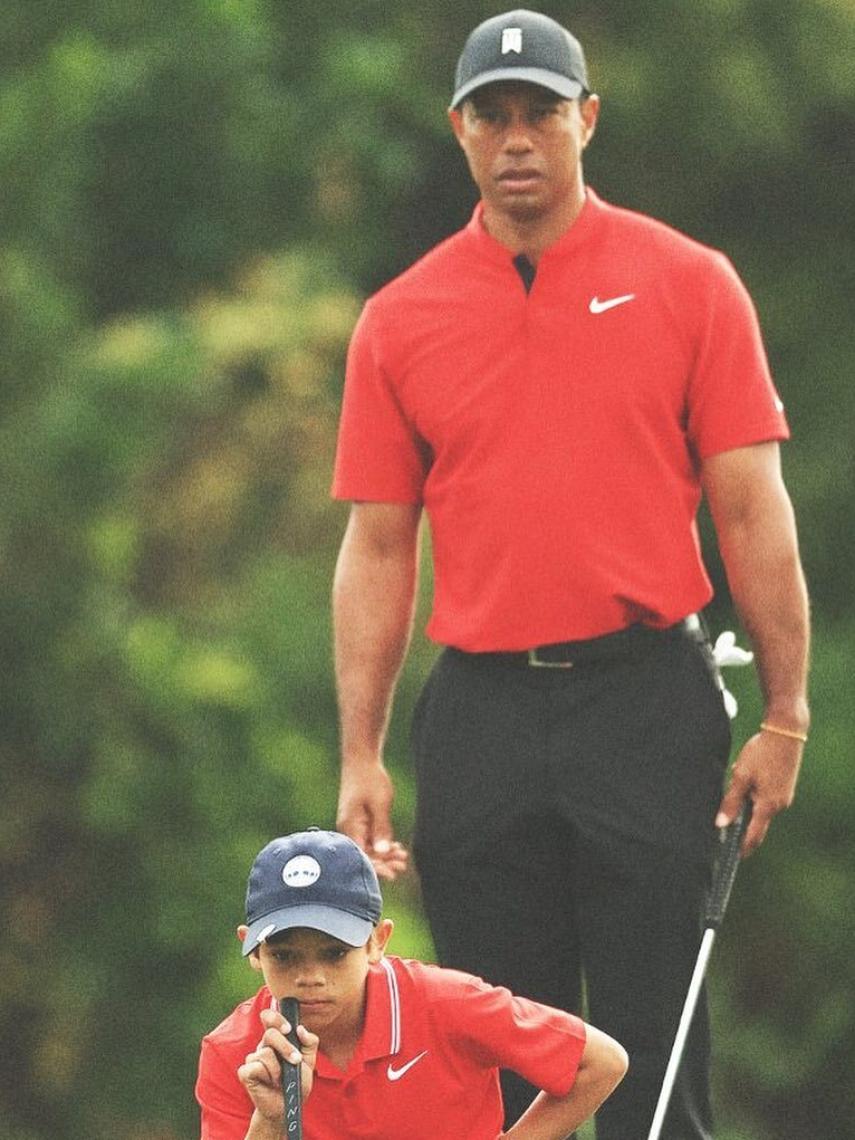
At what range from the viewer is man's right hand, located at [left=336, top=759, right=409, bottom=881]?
15.4ft

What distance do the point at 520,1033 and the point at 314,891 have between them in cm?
34

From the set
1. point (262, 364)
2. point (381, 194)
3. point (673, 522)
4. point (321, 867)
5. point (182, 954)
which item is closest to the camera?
point (321, 867)

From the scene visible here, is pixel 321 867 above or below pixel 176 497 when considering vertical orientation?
below

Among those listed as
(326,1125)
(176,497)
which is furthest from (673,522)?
(176,497)

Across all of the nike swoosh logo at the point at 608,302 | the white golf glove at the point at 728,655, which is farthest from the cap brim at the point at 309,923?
the nike swoosh logo at the point at 608,302

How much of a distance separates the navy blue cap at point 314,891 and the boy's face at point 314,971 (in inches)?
0.9

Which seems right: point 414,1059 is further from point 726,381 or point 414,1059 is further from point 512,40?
point 512,40

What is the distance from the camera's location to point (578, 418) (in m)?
4.43

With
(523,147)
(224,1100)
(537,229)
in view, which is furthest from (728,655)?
(224,1100)

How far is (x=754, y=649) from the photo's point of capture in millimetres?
4547

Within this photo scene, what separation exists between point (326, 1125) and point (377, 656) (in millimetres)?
853

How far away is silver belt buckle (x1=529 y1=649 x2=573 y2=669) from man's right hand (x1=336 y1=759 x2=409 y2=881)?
1.18ft

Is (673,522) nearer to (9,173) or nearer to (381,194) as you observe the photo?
(9,173)

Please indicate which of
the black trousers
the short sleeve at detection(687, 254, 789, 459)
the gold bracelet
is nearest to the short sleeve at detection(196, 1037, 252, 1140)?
the black trousers
